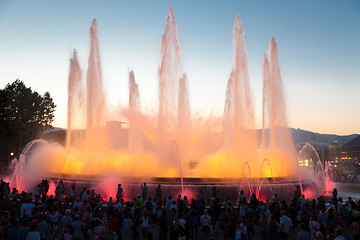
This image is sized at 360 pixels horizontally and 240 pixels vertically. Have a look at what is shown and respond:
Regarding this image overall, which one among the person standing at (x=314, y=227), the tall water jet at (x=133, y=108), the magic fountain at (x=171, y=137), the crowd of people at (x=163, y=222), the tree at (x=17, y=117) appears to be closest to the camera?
the crowd of people at (x=163, y=222)

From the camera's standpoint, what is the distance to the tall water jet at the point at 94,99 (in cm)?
3284

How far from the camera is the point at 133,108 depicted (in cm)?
3672

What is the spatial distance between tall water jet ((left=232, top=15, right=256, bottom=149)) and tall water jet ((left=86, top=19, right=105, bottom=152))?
14.0 m

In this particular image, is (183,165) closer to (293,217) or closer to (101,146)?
(101,146)

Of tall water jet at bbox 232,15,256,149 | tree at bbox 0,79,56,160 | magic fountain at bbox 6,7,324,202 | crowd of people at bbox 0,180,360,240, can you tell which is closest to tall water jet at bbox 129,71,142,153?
magic fountain at bbox 6,7,324,202

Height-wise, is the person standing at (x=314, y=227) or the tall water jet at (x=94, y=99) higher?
the tall water jet at (x=94, y=99)

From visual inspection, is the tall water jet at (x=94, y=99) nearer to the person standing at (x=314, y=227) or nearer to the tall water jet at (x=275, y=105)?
the tall water jet at (x=275, y=105)

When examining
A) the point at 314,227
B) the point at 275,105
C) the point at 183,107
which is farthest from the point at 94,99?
the point at 314,227

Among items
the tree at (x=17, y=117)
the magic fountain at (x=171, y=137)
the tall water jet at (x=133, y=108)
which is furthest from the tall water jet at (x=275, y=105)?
the tree at (x=17, y=117)

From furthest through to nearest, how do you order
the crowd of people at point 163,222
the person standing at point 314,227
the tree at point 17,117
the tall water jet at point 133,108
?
the tree at point 17,117 < the tall water jet at point 133,108 < the person standing at point 314,227 < the crowd of people at point 163,222

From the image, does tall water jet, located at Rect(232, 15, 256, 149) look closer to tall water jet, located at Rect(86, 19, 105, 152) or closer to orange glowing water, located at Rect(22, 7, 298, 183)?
orange glowing water, located at Rect(22, 7, 298, 183)

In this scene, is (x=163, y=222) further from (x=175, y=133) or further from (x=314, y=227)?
(x=175, y=133)

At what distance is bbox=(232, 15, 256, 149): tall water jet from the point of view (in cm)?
3231

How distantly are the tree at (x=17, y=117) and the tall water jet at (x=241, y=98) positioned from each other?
3733 centimetres
